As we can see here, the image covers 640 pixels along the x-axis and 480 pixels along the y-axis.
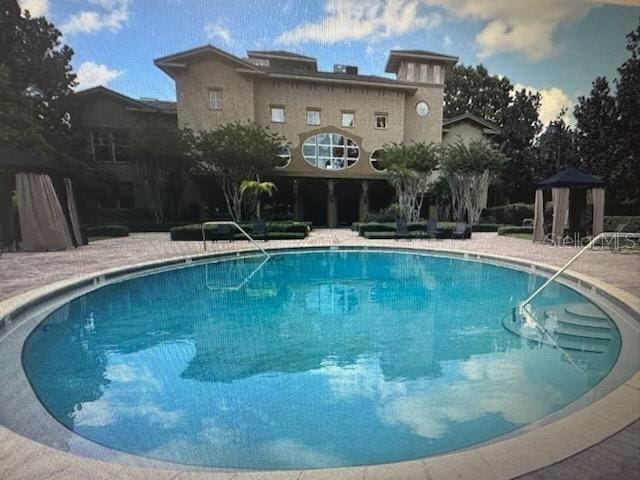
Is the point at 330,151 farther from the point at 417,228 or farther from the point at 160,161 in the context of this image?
the point at 160,161

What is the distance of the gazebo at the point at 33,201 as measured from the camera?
10.4 metres

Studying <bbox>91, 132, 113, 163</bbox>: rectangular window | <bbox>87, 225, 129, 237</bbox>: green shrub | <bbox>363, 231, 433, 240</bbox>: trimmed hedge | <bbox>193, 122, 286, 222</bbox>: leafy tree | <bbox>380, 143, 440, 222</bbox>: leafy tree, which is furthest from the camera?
<bbox>380, 143, 440, 222</bbox>: leafy tree

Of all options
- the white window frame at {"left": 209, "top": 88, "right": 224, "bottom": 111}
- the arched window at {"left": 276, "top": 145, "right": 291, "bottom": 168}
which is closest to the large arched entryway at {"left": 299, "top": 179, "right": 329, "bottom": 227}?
the arched window at {"left": 276, "top": 145, "right": 291, "bottom": 168}

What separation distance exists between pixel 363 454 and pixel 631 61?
4464mm

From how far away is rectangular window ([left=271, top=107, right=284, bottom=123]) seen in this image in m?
20.2

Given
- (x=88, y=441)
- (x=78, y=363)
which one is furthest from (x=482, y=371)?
(x=78, y=363)

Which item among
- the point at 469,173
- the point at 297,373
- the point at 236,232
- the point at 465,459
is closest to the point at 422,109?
the point at 469,173

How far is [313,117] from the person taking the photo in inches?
815

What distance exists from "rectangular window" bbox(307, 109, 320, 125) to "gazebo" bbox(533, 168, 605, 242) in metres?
13.0

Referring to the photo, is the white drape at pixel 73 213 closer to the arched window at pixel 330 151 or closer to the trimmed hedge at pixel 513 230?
the arched window at pixel 330 151

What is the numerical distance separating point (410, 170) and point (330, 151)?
5.62 meters

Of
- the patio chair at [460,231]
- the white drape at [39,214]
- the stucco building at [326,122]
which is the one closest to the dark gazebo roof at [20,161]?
the white drape at [39,214]

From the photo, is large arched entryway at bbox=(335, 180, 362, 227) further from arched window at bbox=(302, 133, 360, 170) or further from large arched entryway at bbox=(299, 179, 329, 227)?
arched window at bbox=(302, 133, 360, 170)

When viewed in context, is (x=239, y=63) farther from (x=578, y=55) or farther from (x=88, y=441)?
(x=88, y=441)
